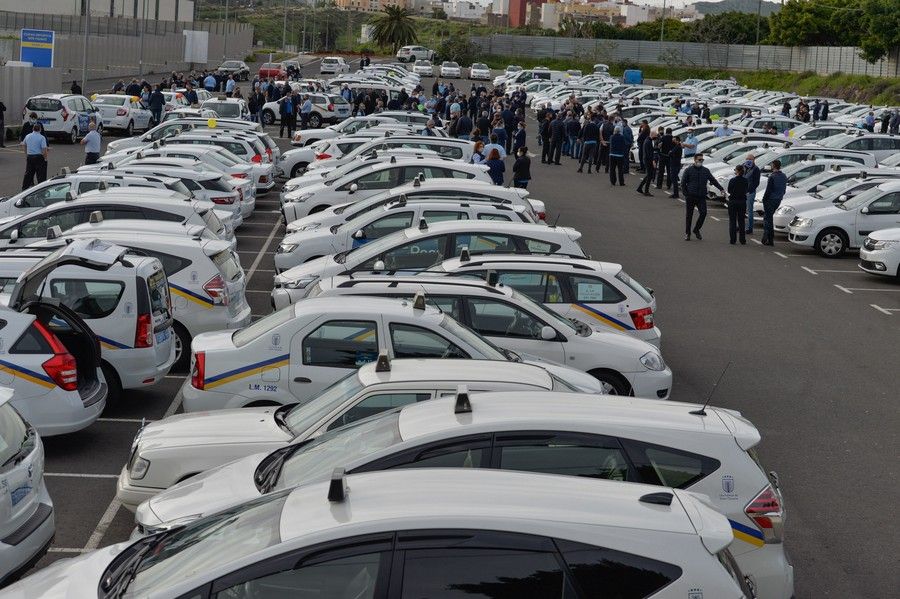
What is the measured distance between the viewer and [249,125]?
106ft

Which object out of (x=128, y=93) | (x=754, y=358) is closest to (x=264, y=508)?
(x=754, y=358)

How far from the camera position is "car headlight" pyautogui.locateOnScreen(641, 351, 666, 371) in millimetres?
12664

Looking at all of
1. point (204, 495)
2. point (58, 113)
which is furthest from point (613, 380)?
point (58, 113)

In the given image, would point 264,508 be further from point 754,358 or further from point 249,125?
point 249,125

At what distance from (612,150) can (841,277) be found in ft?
42.8

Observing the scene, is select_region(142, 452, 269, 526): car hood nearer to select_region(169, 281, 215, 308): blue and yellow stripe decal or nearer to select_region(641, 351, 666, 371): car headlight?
select_region(641, 351, 666, 371): car headlight

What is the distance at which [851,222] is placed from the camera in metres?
24.9

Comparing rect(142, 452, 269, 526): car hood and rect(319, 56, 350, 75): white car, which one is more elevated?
rect(319, 56, 350, 75): white car

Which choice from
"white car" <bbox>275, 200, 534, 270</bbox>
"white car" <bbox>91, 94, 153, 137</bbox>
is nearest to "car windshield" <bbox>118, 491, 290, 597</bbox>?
"white car" <bbox>275, 200, 534, 270</bbox>

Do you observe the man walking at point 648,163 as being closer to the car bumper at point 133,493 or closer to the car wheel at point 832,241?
the car wheel at point 832,241

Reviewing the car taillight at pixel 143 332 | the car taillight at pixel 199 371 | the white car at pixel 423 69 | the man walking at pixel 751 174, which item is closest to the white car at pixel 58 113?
the man walking at pixel 751 174

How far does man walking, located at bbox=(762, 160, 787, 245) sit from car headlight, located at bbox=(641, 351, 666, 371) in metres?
13.7

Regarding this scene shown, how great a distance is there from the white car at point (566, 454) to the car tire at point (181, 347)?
685cm

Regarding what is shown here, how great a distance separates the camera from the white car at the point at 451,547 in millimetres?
4953
